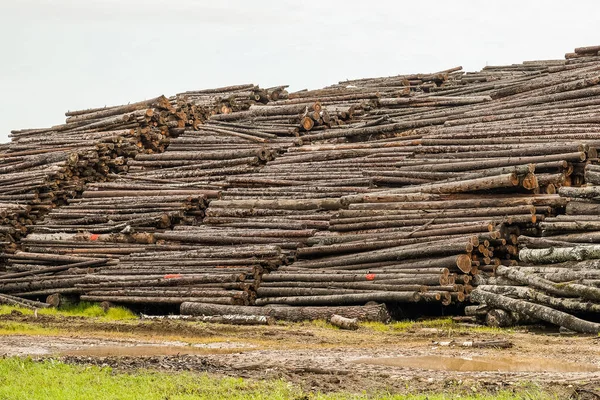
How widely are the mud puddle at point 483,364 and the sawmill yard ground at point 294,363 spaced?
0.05 feet

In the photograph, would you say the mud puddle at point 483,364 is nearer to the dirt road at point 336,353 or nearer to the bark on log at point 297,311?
the dirt road at point 336,353

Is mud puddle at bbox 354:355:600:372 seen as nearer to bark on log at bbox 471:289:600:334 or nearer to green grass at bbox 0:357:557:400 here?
green grass at bbox 0:357:557:400

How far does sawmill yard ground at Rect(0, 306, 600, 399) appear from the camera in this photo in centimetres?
1173

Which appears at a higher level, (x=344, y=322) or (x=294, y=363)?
(x=294, y=363)

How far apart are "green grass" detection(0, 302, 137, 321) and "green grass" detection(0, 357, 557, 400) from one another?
9.71 m

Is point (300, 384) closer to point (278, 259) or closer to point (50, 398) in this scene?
point (50, 398)

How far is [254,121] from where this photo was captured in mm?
32156

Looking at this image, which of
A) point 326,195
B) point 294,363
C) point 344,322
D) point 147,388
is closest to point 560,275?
point 344,322

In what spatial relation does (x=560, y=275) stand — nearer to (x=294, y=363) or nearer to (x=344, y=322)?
(x=344, y=322)

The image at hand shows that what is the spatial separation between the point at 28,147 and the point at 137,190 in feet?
19.0

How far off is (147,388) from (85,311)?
12674 mm

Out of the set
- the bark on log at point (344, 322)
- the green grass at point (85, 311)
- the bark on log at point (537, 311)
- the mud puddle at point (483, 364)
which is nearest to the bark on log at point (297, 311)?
the bark on log at point (344, 322)

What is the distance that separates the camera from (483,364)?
1355cm

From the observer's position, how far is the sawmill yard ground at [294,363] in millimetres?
11727
